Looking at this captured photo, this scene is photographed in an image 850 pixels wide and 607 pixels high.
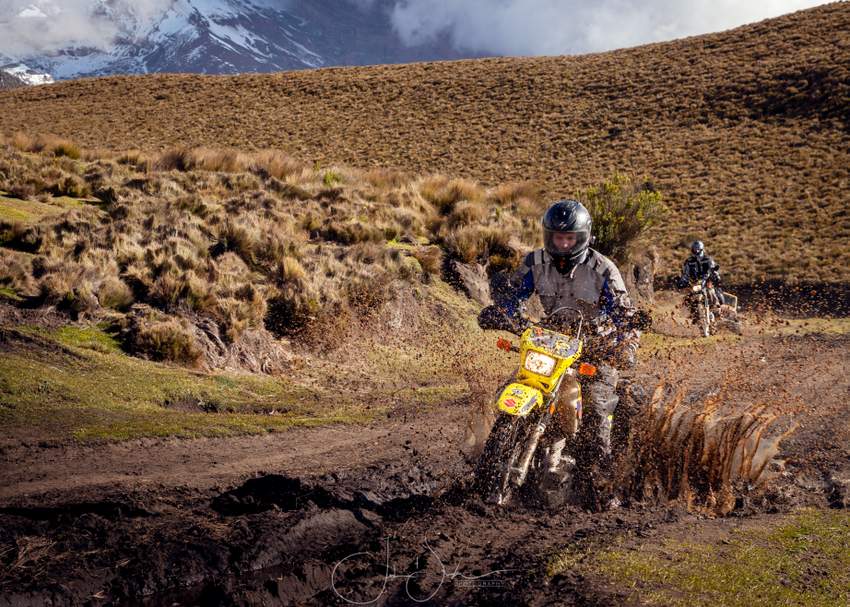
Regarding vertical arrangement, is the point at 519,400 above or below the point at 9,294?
above

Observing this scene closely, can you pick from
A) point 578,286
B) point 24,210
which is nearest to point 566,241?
point 578,286

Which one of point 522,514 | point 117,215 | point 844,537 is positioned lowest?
point 522,514

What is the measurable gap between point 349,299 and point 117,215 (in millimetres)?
5798

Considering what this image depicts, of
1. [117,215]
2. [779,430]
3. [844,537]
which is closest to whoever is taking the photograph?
[844,537]

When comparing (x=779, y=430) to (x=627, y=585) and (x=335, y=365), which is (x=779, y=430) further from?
(x=335, y=365)

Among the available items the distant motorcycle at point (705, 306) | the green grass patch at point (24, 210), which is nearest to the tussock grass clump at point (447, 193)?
the distant motorcycle at point (705, 306)

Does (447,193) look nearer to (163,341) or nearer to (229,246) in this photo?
(229,246)

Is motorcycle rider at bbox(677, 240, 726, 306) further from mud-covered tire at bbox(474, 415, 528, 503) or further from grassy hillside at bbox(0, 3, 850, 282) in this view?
mud-covered tire at bbox(474, 415, 528, 503)

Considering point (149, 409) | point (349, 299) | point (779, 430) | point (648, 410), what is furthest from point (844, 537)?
point (349, 299)

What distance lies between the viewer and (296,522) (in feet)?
14.7

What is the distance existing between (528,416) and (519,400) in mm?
427

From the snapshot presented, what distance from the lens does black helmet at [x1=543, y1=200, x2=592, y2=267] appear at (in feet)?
17.8

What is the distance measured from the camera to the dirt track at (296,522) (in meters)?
3.70

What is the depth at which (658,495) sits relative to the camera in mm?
5828
